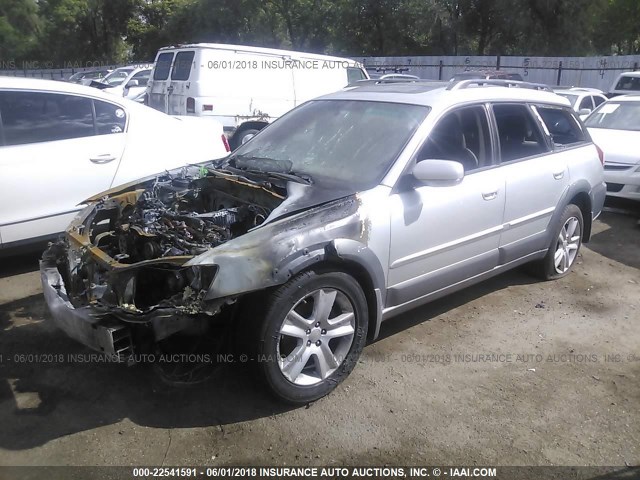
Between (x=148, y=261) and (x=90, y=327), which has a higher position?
(x=148, y=261)

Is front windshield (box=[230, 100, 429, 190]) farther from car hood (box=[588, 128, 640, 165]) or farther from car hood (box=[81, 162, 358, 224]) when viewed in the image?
car hood (box=[588, 128, 640, 165])

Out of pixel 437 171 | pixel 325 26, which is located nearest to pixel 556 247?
pixel 437 171

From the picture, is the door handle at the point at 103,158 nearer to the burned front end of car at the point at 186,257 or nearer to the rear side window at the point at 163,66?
the burned front end of car at the point at 186,257

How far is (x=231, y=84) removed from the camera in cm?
977

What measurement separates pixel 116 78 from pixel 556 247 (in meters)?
18.8

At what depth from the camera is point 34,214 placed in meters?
4.66

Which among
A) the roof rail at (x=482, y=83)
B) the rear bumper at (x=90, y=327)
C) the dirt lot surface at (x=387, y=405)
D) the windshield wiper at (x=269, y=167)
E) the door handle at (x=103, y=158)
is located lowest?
the dirt lot surface at (x=387, y=405)

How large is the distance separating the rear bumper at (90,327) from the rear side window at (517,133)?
2996mm

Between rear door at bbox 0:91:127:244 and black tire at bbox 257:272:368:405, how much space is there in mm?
2650

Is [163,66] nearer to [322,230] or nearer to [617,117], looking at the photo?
[617,117]

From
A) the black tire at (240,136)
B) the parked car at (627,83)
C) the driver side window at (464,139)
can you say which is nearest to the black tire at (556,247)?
the driver side window at (464,139)

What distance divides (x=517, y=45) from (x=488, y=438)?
31906mm

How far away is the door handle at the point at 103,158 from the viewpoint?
4.96m

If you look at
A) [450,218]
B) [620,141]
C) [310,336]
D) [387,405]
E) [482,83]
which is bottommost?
[387,405]
